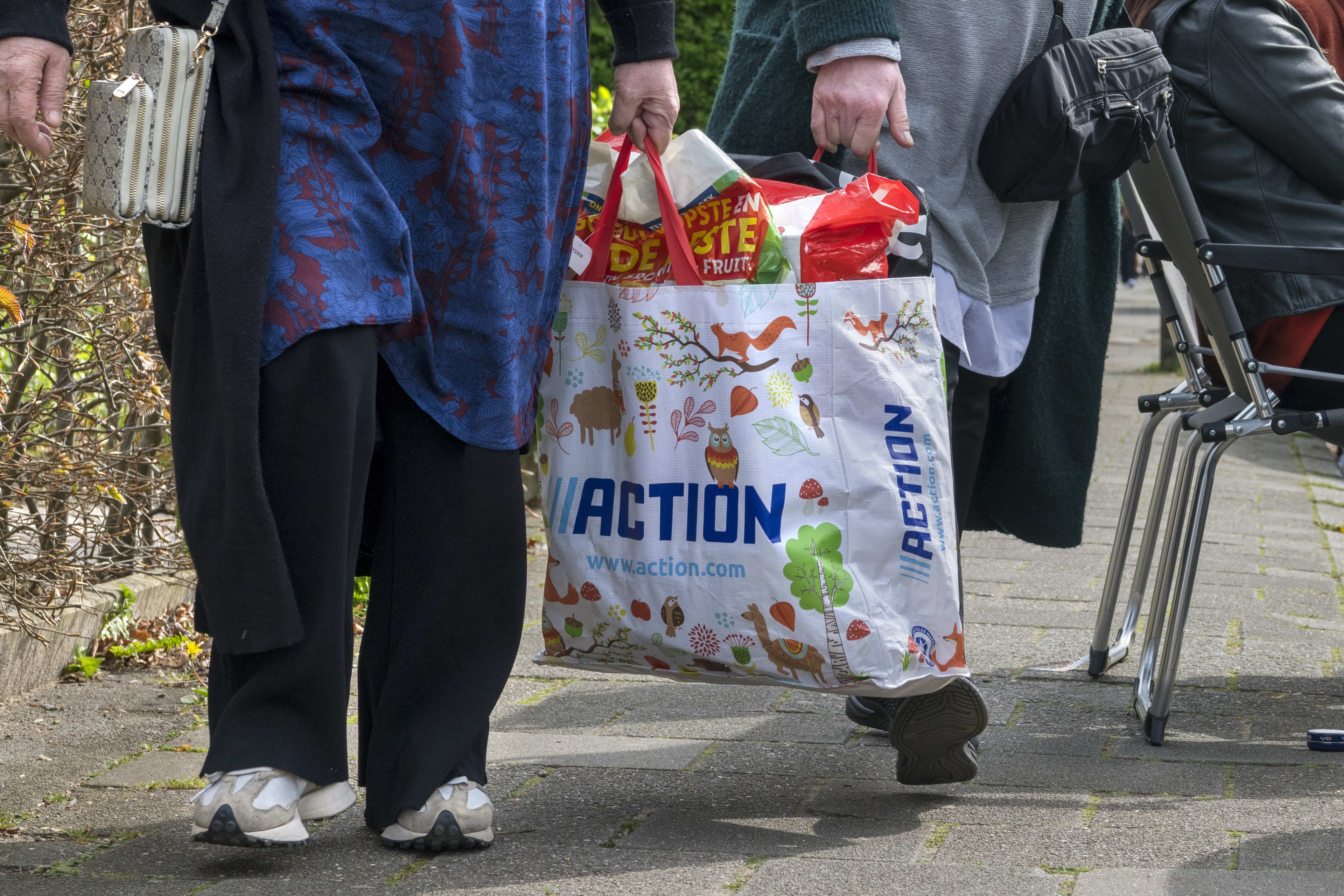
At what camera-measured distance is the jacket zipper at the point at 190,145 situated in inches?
73.5

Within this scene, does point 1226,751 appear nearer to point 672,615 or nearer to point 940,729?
point 940,729

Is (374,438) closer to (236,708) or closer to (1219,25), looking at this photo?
(236,708)

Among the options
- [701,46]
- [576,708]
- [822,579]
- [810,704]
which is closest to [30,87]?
[822,579]

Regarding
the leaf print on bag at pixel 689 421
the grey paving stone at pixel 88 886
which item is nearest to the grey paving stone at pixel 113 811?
the grey paving stone at pixel 88 886

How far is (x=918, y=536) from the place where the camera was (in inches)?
86.0

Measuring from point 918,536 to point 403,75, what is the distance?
0.94 m

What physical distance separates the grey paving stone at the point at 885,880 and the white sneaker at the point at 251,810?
58 centimetres

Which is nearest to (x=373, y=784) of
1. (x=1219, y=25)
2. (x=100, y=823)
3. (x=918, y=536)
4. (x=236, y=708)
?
(x=236, y=708)

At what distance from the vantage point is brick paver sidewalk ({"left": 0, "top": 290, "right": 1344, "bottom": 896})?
6.64 ft

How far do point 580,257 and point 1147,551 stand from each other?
1.74m

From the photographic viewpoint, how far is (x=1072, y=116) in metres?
2.45

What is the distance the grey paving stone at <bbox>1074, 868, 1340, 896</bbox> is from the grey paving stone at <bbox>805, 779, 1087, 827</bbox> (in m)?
0.26

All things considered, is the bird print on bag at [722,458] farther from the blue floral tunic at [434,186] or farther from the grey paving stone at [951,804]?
the grey paving stone at [951,804]

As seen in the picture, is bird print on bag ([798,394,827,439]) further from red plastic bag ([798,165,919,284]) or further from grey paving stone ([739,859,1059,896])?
grey paving stone ([739,859,1059,896])
